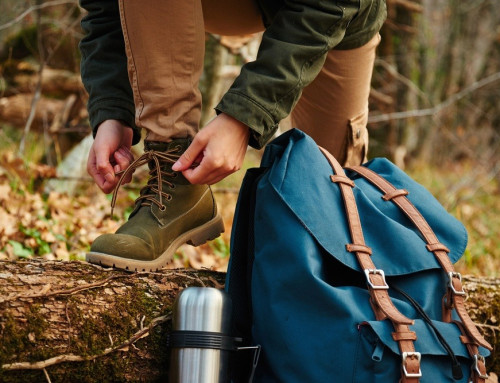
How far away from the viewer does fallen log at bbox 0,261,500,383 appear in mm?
1424

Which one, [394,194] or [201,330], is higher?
[394,194]

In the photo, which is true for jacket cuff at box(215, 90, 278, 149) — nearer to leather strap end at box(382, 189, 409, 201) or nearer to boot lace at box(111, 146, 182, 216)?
boot lace at box(111, 146, 182, 216)

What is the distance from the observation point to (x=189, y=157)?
161 cm

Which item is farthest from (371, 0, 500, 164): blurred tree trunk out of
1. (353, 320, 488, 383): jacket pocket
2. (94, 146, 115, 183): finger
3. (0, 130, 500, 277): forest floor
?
(353, 320, 488, 383): jacket pocket

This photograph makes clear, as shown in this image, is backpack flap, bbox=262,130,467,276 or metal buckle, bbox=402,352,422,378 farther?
backpack flap, bbox=262,130,467,276

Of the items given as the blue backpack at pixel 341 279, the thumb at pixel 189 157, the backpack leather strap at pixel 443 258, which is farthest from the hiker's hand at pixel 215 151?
the backpack leather strap at pixel 443 258

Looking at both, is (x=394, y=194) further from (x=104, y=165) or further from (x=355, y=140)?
(x=104, y=165)

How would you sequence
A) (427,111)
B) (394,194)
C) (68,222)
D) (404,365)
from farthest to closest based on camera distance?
(427,111) < (68,222) < (394,194) < (404,365)

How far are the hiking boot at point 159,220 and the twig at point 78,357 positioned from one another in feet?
0.55

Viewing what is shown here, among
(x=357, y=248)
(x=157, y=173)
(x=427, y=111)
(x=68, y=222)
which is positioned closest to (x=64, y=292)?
(x=157, y=173)

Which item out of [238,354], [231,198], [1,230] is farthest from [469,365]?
[231,198]

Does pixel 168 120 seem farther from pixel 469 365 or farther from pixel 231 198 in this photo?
pixel 231 198

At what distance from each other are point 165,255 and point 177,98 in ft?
1.53

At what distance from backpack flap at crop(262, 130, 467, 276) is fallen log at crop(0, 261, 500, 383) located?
0.45 metres
